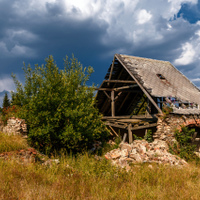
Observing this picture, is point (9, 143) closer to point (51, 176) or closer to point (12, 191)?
point (51, 176)

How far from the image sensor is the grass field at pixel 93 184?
15.7 ft

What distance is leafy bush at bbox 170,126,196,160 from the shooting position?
11.5m

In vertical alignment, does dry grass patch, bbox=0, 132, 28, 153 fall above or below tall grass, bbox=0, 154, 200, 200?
above

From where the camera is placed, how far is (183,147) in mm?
11758

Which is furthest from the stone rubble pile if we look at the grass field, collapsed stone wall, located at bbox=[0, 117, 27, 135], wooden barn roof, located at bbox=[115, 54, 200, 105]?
collapsed stone wall, located at bbox=[0, 117, 27, 135]

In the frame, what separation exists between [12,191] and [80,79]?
38.6 feet

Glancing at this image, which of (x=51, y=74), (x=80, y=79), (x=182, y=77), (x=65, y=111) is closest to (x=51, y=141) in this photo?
(x=65, y=111)

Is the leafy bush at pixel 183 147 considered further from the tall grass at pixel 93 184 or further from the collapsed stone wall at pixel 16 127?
the collapsed stone wall at pixel 16 127

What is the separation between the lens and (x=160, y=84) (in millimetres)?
14133

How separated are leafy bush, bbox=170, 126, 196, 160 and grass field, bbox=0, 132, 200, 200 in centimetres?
437

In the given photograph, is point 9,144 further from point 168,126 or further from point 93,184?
point 168,126

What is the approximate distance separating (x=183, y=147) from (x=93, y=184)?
7.92 meters

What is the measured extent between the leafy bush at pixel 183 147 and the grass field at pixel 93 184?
437 centimetres

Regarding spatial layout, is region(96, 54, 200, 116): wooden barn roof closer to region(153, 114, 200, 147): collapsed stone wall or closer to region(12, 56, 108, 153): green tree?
region(153, 114, 200, 147): collapsed stone wall
